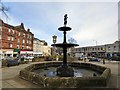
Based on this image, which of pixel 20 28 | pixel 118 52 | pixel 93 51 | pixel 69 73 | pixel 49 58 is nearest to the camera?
Answer: pixel 69 73

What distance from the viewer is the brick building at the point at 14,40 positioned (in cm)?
5166

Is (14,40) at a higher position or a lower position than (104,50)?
higher

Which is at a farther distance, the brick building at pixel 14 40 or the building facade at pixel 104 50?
the building facade at pixel 104 50

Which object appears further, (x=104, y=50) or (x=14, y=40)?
(x=104, y=50)

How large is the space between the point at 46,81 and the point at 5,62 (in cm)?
1794

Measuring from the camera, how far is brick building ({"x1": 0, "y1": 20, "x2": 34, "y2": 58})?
169 feet

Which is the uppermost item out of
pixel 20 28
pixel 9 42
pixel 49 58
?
pixel 20 28

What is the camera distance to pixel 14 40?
194 ft

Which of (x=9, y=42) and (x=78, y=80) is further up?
(x=9, y=42)

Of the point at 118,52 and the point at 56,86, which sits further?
the point at 118,52

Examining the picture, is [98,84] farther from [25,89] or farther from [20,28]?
[20,28]

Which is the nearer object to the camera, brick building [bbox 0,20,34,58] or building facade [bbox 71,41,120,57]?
brick building [bbox 0,20,34,58]

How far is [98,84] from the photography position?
9195mm

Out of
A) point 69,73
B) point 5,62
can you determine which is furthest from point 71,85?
point 5,62
